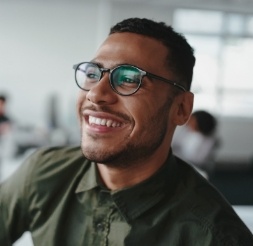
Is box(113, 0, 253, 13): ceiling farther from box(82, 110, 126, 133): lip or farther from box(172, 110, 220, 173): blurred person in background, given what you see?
box(82, 110, 126, 133): lip

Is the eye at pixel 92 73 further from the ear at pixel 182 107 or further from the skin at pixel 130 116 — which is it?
the ear at pixel 182 107

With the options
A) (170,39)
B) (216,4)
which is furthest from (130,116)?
(216,4)

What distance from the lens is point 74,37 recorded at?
733 cm

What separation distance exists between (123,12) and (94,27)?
56 cm

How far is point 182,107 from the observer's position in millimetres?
1210

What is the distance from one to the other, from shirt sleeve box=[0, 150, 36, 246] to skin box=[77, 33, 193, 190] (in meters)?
0.23

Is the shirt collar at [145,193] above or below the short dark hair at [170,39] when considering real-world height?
below

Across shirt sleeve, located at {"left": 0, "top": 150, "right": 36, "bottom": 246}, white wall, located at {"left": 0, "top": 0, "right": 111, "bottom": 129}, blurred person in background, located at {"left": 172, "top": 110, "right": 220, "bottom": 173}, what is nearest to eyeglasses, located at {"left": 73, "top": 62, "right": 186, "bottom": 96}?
shirt sleeve, located at {"left": 0, "top": 150, "right": 36, "bottom": 246}

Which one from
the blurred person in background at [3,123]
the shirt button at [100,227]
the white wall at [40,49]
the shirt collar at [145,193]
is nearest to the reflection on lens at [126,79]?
the shirt collar at [145,193]

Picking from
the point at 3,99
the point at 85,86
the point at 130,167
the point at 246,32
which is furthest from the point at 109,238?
the point at 246,32

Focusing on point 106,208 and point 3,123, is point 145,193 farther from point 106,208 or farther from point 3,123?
point 3,123

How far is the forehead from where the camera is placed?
1095 millimetres

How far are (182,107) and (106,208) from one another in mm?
331

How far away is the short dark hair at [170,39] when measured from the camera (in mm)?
1140
